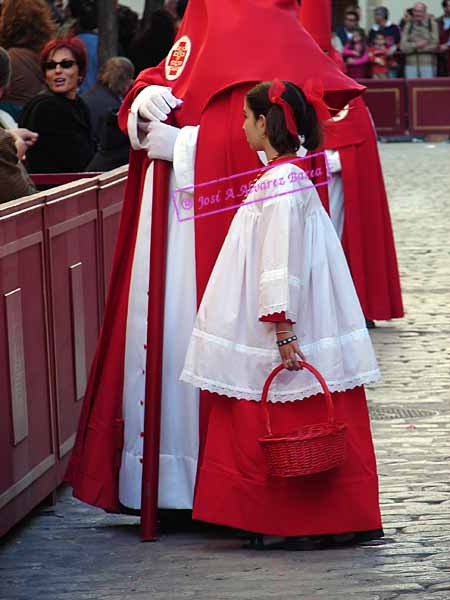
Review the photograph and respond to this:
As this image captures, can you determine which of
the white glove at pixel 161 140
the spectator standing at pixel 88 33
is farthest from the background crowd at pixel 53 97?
the spectator standing at pixel 88 33

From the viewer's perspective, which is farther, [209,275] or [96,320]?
[96,320]

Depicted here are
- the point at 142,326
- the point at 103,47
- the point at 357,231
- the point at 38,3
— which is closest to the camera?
the point at 142,326

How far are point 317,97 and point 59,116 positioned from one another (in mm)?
Result: 3343

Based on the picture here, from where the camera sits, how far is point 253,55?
222 inches

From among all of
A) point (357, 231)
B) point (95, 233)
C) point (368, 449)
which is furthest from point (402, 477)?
point (357, 231)

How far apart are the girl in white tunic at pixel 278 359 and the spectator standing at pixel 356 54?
23.9 meters

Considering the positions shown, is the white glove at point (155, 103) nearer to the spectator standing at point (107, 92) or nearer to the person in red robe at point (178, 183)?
the person in red robe at point (178, 183)

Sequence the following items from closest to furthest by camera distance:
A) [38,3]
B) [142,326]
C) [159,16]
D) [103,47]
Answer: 1. [142,326]
2. [38,3]
3. [159,16]
4. [103,47]

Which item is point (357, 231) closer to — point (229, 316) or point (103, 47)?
point (229, 316)

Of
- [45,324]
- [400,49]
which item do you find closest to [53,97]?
[45,324]

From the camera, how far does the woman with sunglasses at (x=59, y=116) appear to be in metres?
8.44

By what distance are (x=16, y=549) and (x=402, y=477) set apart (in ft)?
5.57

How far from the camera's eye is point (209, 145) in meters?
5.62

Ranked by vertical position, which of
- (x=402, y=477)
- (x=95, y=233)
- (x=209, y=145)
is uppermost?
(x=209, y=145)
